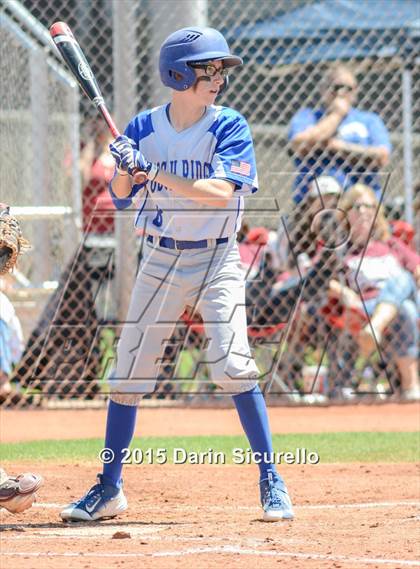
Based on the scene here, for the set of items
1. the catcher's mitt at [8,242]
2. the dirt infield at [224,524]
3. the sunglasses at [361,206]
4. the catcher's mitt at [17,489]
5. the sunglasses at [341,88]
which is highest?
the sunglasses at [341,88]

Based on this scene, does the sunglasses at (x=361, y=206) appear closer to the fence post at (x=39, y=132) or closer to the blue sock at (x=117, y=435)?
the fence post at (x=39, y=132)

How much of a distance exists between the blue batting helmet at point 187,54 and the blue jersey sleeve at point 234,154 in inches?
8.5

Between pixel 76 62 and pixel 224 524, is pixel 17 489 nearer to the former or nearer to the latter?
pixel 224 524

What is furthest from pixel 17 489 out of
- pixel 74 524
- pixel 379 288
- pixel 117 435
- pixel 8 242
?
pixel 379 288

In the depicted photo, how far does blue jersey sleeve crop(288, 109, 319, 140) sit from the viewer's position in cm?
856

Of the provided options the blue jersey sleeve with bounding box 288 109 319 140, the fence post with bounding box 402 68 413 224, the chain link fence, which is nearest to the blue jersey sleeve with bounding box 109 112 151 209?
the chain link fence

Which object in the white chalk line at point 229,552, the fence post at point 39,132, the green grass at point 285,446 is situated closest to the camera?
the white chalk line at point 229,552

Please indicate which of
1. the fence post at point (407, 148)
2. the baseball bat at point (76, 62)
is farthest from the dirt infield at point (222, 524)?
the fence post at point (407, 148)

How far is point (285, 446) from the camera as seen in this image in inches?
261

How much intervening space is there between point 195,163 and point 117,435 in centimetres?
112

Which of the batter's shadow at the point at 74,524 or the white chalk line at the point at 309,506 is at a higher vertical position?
the white chalk line at the point at 309,506

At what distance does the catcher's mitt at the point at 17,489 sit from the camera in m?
4.34

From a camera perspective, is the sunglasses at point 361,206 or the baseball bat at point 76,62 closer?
the baseball bat at point 76,62

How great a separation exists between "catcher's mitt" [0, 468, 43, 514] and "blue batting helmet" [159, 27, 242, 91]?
1.61 metres
